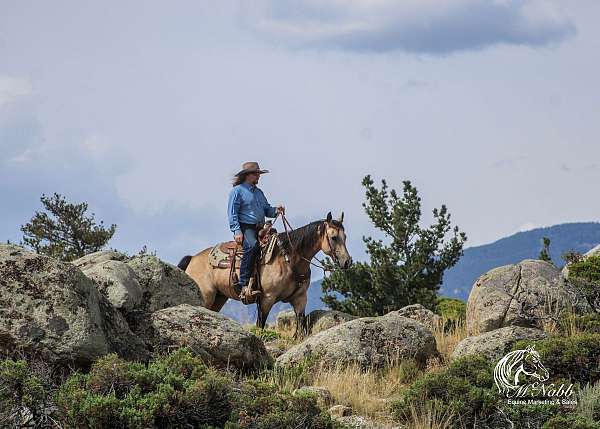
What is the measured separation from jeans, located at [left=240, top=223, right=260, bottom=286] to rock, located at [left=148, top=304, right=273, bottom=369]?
19.9ft

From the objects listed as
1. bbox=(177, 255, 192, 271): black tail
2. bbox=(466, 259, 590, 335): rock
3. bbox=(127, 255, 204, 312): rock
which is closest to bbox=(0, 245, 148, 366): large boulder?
bbox=(127, 255, 204, 312): rock

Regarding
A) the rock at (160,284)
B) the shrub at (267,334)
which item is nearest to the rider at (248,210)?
the shrub at (267,334)

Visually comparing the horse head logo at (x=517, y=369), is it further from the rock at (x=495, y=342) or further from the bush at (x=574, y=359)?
the rock at (x=495, y=342)

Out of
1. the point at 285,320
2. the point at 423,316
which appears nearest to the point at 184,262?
the point at 285,320

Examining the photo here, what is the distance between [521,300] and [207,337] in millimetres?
6682

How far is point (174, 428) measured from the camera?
9133 mm

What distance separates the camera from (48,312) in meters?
10.1

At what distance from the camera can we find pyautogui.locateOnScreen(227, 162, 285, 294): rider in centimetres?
1808

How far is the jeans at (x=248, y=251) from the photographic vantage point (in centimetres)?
1850

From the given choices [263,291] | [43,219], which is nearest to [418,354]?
[263,291]

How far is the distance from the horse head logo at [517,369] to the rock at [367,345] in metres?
1.90

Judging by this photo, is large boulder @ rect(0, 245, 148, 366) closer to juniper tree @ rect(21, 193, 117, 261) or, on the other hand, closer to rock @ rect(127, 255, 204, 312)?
rock @ rect(127, 255, 204, 312)

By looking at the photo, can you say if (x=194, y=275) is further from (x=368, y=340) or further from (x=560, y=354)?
(x=560, y=354)

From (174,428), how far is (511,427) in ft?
12.4
